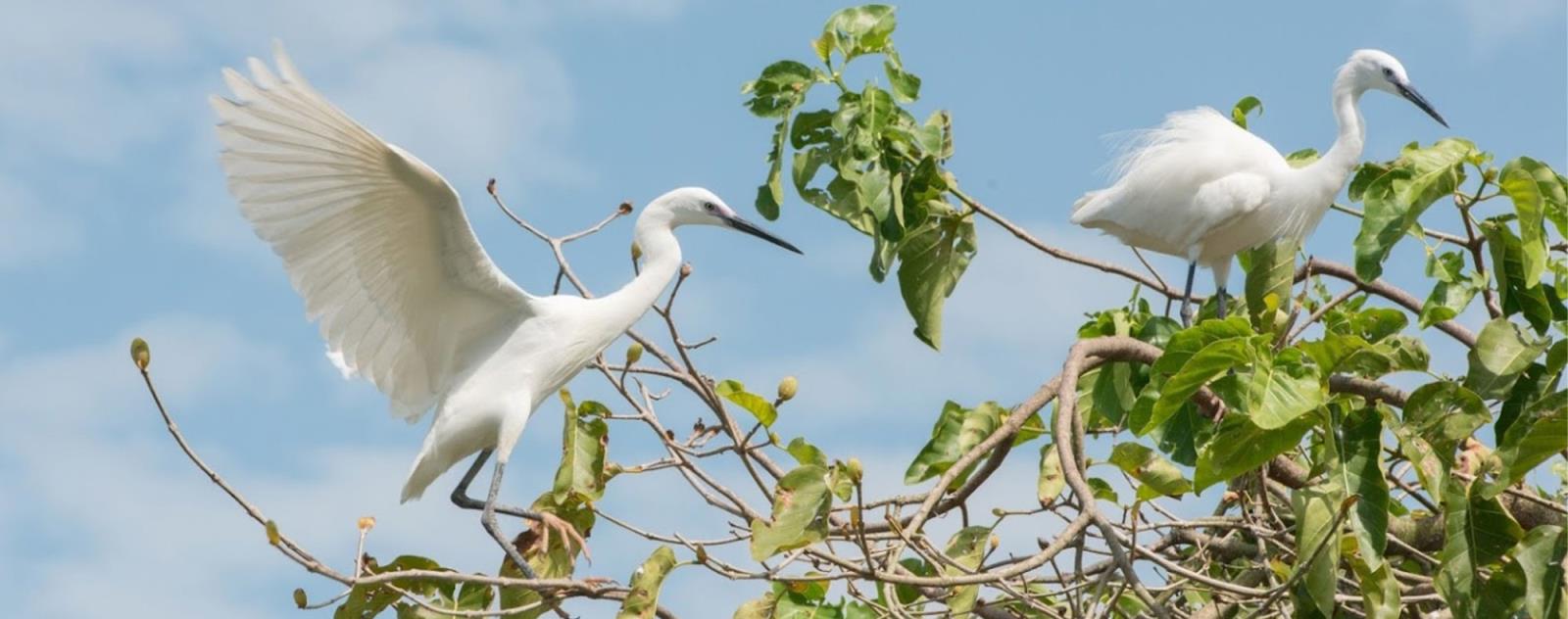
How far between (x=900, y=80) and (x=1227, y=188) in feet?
5.38

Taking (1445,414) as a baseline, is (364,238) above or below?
above

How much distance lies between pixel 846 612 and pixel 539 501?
0.76 m

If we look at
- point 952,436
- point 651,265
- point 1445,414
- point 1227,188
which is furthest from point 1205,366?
point 1227,188

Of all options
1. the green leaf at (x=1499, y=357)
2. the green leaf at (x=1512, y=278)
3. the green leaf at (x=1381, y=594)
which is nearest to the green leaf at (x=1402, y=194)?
the green leaf at (x=1512, y=278)

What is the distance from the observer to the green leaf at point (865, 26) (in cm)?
446

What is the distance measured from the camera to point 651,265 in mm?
4816

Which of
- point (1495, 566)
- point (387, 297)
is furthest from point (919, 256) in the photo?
point (1495, 566)

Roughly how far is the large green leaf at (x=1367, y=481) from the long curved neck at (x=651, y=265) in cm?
211

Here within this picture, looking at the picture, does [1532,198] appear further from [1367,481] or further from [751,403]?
[751,403]

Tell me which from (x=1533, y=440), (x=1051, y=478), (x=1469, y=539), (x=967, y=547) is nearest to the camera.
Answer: (x=1533, y=440)

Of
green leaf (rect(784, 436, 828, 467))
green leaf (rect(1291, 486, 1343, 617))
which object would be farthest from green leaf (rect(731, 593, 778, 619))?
green leaf (rect(1291, 486, 1343, 617))

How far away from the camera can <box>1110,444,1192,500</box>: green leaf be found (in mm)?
3436

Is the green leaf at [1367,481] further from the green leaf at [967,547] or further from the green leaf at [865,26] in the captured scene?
the green leaf at [865,26]

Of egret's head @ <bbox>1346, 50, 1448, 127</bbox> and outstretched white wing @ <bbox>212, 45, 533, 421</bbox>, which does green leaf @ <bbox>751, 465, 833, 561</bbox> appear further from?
egret's head @ <bbox>1346, 50, 1448, 127</bbox>
